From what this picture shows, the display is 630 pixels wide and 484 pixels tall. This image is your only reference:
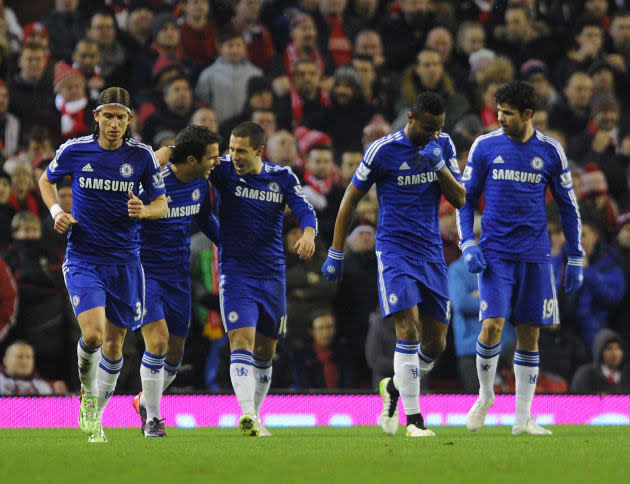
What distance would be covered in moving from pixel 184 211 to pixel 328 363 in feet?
10.4

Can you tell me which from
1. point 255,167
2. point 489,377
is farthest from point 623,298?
point 255,167

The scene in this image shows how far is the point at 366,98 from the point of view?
15820 mm

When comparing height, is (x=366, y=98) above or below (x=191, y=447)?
above

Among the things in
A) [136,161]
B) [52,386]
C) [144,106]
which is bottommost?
[52,386]

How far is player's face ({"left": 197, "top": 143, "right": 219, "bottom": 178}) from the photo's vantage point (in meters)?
9.76

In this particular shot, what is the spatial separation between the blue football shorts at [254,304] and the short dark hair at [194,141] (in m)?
0.98

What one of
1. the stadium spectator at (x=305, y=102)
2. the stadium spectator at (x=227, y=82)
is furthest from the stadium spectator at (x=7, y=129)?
the stadium spectator at (x=305, y=102)

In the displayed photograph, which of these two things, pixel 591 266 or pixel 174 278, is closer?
pixel 174 278

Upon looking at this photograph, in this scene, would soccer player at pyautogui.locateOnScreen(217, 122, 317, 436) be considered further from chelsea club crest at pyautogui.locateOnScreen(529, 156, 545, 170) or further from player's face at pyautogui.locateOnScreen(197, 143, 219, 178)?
Result: chelsea club crest at pyautogui.locateOnScreen(529, 156, 545, 170)

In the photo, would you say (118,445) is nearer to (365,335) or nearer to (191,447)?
(191,447)

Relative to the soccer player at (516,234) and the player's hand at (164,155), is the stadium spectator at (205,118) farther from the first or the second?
the soccer player at (516,234)

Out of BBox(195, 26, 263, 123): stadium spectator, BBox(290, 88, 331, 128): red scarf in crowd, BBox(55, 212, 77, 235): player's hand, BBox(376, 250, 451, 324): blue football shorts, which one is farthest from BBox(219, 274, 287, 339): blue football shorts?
BBox(290, 88, 331, 128): red scarf in crowd

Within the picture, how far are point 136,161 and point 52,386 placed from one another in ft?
12.4

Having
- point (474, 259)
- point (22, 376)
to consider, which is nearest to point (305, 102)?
point (22, 376)
